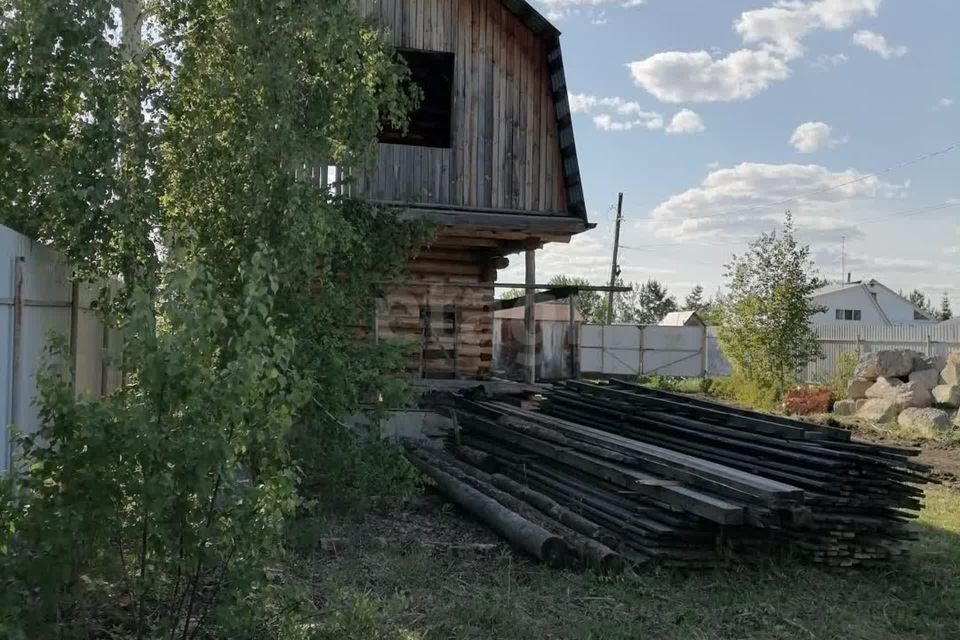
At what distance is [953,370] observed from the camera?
60.2 feet

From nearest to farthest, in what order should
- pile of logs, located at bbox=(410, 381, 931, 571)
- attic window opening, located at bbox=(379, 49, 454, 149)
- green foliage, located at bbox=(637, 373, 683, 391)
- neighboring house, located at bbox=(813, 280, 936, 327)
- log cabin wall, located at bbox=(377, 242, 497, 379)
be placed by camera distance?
pile of logs, located at bbox=(410, 381, 931, 571)
attic window opening, located at bbox=(379, 49, 454, 149)
log cabin wall, located at bbox=(377, 242, 497, 379)
green foliage, located at bbox=(637, 373, 683, 391)
neighboring house, located at bbox=(813, 280, 936, 327)

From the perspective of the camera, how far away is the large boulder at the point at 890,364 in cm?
1991

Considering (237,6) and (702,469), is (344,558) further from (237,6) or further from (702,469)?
(237,6)

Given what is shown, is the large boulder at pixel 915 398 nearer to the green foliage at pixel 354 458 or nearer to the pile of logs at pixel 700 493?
the pile of logs at pixel 700 493

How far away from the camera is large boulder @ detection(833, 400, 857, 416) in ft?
66.4

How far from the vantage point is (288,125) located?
656 cm

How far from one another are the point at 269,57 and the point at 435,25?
256 inches

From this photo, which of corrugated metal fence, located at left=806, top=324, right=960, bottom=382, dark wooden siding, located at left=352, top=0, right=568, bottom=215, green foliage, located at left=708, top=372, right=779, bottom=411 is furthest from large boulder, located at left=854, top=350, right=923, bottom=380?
dark wooden siding, located at left=352, top=0, right=568, bottom=215

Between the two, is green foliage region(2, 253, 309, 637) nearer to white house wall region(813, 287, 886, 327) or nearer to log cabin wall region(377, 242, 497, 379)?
log cabin wall region(377, 242, 497, 379)

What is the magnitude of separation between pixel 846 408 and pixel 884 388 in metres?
1.03

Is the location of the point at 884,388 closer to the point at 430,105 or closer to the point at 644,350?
the point at 430,105

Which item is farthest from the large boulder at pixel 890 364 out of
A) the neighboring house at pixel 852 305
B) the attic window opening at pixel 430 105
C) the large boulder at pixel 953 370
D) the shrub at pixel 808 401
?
the neighboring house at pixel 852 305

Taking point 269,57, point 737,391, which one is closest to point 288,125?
point 269,57

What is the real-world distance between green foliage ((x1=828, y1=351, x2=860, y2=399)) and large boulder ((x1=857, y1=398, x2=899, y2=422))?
1.65 m
